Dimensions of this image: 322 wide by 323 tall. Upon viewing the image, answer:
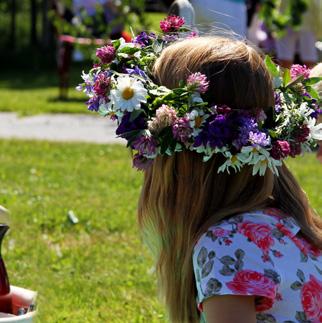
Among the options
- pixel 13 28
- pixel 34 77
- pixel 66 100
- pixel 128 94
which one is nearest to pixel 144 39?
pixel 128 94

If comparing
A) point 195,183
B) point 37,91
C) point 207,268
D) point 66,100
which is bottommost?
point 37,91

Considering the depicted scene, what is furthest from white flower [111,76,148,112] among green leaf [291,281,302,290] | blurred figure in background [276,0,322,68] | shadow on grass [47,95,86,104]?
shadow on grass [47,95,86,104]

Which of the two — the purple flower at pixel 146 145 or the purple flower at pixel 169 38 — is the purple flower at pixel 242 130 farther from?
the purple flower at pixel 169 38

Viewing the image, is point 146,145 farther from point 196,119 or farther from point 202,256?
point 202,256

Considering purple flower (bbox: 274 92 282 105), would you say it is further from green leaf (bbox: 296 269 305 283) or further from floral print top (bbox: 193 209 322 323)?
green leaf (bbox: 296 269 305 283)

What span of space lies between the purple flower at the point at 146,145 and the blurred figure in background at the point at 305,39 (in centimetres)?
821

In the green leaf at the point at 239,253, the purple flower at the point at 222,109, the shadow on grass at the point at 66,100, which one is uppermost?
the purple flower at the point at 222,109

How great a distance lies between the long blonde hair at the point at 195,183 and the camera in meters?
2.13

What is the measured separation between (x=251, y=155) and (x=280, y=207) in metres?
0.24

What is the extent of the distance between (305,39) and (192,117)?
335 inches

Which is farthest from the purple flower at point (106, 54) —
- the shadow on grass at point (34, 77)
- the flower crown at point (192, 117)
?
the shadow on grass at point (34, 77)

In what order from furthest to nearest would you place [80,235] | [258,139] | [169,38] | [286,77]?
[80,235], [169,38], [286,77], [258,139]

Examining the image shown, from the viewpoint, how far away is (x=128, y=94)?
217cm

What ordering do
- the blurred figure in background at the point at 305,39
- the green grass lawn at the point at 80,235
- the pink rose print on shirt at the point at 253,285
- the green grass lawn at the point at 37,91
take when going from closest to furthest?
1. the pink rose print on shirt at the point at 253,285
2. the green grass lawn at the point at 80,235
3. the blurred figure in background at the point at 305,39
4. the green grass lawn at the point at 37,91
